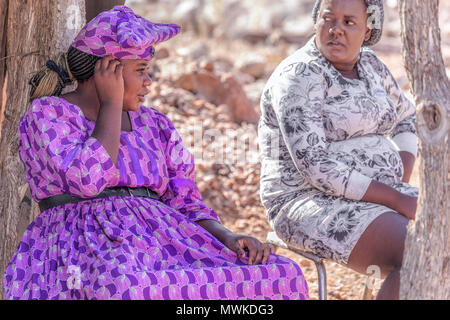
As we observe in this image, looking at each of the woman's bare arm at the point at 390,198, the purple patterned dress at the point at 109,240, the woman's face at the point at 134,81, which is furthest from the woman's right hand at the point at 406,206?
the woman's face at the point at 134,81

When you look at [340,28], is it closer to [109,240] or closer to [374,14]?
[374,14]

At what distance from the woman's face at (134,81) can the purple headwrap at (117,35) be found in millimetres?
34

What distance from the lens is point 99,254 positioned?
3.20 m

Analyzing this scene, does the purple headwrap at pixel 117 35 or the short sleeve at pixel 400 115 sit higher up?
the purple headwrap at pixel 117 35

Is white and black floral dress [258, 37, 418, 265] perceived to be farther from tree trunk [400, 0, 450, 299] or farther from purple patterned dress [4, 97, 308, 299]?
tree trunk [400, 0, 450, 299]

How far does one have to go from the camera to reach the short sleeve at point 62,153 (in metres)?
3.24

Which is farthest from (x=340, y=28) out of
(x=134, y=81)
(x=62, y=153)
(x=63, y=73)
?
(x=62, y=153)

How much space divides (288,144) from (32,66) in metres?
1.46

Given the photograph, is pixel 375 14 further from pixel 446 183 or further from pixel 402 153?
pixel 446 183

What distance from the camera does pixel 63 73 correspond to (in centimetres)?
362

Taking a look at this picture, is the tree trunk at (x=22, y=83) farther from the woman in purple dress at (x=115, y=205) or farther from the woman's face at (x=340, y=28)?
the woman's face at (x=340, y=28)

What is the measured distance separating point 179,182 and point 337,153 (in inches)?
31.8

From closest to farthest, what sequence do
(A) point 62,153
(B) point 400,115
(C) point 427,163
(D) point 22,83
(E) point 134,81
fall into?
(C) point 427,163
(A) point 62,153
(E) point 134,81
(D) point 22,83
(B) point 400,115
